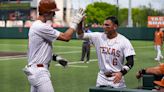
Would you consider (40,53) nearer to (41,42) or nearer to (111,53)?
(41,42)

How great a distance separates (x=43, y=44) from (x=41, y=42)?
0.04 metres

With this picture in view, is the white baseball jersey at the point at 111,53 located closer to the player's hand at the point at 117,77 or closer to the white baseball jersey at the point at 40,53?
the player's hand at the point at 117,77

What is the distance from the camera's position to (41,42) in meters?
5.78

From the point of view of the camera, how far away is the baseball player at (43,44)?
5.73 metres

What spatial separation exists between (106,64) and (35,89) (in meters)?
1.19

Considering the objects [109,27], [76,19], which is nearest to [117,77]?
[109,27]

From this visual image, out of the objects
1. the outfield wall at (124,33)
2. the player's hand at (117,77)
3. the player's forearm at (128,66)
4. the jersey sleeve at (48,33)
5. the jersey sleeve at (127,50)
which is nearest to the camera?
the jersey sleeve at (48,33)

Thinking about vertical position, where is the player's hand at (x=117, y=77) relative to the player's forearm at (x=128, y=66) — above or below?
below

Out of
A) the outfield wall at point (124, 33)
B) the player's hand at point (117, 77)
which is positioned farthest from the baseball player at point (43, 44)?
the outfield wall at point (124, 33)

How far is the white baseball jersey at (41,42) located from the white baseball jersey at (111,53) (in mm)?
984

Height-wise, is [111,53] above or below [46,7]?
below

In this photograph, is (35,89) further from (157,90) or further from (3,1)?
(3,1)

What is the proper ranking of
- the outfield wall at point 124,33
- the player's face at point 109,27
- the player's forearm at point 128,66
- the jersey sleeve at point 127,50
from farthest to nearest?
1. the outfield wall at point 124,33
2. the player's face at point 109,27
3. the jersey sleeve at point 127,50
4. the player's forearm at point 128,66

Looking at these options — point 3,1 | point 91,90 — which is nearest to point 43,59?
point 91,90
